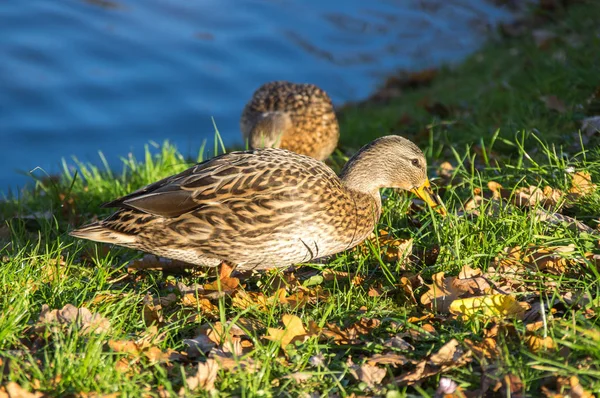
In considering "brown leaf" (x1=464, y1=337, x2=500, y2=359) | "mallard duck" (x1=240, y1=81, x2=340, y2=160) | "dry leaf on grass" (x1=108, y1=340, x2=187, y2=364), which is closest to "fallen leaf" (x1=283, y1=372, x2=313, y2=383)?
"dry leaf on grass" (x1=108, y1=340, x2=187, y2=364)

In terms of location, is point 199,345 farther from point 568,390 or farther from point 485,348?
point 568,390

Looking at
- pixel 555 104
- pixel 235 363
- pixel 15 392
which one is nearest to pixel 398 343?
pixel 235 363

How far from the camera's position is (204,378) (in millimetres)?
3648

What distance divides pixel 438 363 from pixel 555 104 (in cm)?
395

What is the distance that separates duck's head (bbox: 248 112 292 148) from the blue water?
12.2ft

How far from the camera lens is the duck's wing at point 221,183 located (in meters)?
4.70

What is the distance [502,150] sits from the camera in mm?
6629

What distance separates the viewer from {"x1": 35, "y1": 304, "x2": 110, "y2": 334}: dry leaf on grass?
3867 mm

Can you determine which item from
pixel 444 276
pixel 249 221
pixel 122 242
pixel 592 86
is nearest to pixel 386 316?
pixel 444 276

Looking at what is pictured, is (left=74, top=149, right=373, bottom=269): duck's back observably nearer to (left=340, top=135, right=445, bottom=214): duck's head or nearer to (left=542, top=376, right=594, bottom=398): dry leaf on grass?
(left=340, top=135, right=445, bottom=214): duck's head

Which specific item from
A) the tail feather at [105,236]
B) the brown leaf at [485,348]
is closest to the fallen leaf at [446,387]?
the brown leaf at [485,348]

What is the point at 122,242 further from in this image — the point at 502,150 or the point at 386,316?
the point at 502,150

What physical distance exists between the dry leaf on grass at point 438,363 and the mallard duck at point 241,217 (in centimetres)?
117

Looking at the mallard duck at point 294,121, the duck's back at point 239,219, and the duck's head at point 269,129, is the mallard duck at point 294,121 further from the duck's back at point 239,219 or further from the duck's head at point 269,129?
the duck's back at point 239,219
